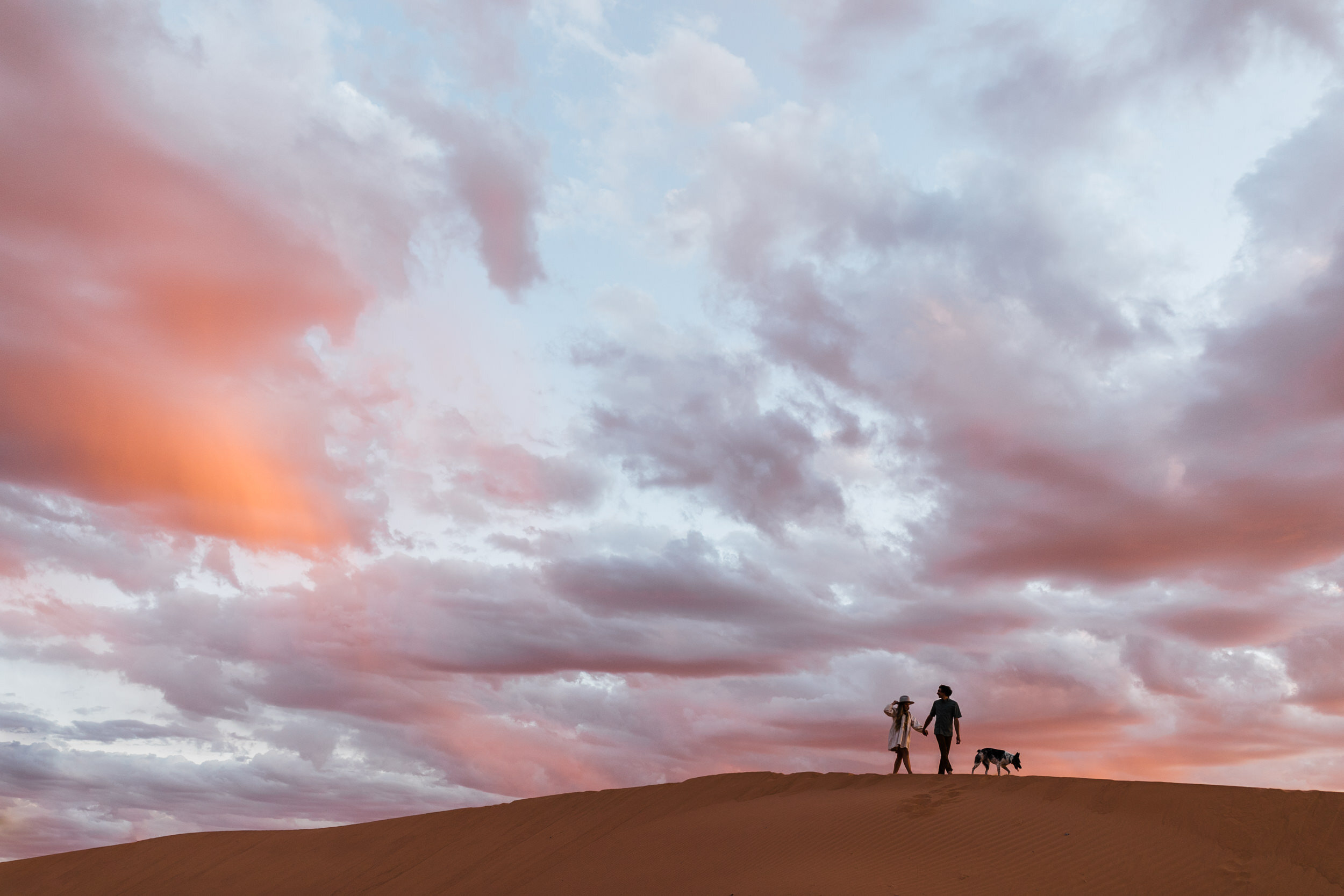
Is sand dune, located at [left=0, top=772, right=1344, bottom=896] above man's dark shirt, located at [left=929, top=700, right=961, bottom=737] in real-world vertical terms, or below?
below

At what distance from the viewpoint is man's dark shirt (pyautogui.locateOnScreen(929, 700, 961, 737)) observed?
18.9 metres

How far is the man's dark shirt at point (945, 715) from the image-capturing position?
18.9 m

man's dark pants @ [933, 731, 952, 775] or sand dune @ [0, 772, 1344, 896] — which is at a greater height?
man's dark pants @ [933, 731, 952, 775]

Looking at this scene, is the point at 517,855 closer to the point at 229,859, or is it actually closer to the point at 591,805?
the point at 591,805

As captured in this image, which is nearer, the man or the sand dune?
the sand dune

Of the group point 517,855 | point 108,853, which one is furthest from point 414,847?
point 108,853

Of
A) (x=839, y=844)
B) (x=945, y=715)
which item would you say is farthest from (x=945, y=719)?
(x=839, y=844)

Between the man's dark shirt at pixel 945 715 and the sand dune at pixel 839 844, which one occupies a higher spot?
the man's dark shirt at pixel 945 715

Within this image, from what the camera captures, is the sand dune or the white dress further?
the white dress

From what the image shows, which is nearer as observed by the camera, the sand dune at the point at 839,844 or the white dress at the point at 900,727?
the sand dune at the point at 839,844

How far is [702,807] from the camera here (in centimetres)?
2103

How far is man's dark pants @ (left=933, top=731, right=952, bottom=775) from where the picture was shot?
62.1 ft

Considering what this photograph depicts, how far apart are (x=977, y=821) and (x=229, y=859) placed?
875 inches

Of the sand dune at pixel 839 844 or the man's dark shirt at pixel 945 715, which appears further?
the man's dark shirt at pixel 945 715
